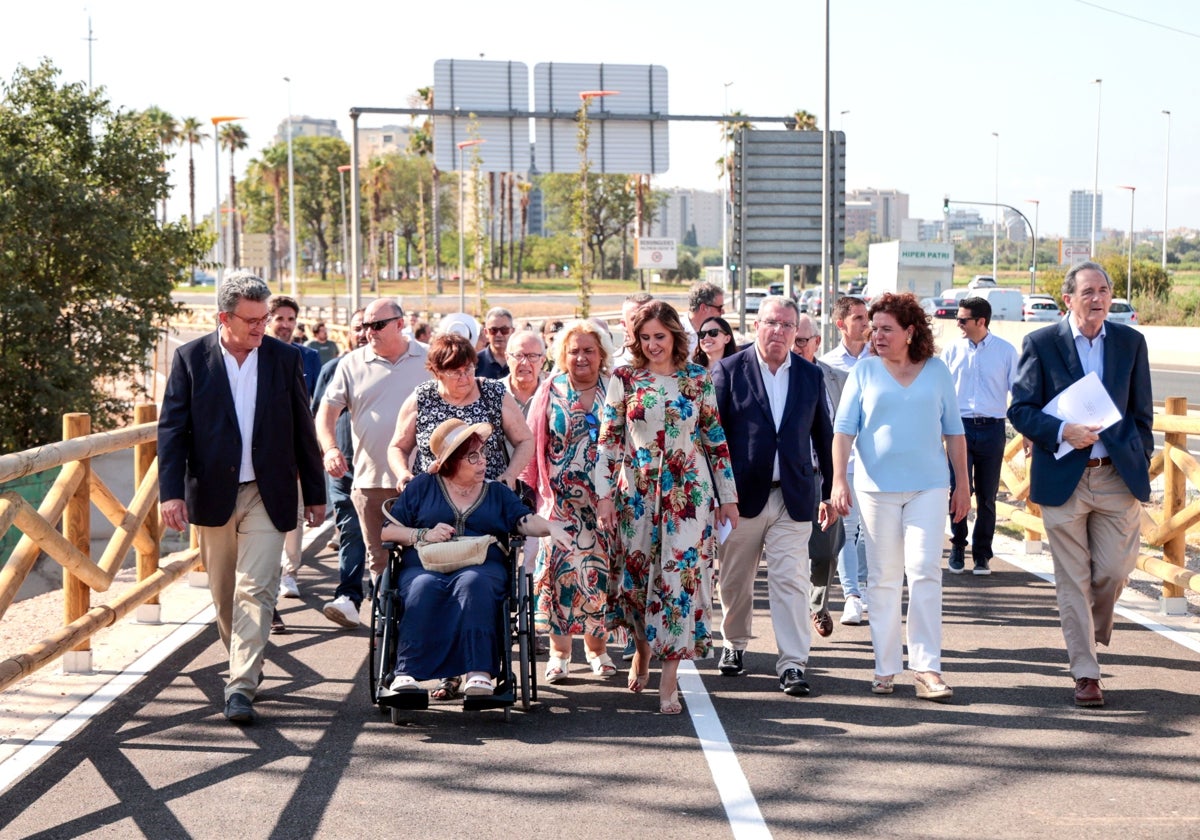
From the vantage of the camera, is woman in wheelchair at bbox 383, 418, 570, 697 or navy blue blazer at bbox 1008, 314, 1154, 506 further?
navy blue blazer at bbox 1008, 314, 1154, 506

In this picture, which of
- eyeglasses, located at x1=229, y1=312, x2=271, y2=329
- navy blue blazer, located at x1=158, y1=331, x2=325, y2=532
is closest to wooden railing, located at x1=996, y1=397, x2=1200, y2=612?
navy blue blazer, located at x1=158, y1=331, x2=325, y2=532

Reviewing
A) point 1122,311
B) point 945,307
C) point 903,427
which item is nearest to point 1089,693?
point 903,427

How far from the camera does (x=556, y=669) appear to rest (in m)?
7.82

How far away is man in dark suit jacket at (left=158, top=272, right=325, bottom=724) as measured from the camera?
720cm

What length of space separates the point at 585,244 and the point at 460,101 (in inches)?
408

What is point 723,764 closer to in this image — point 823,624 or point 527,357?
point 823,624

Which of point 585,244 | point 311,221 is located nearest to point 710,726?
point 585,244

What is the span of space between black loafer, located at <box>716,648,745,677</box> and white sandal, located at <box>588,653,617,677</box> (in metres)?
0.60

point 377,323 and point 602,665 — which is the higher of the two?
point 377,323

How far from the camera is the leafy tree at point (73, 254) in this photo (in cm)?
2542

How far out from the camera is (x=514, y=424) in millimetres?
7848

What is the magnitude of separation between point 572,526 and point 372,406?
2.07 meters

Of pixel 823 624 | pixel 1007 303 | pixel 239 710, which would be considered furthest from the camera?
pixel 1007 303

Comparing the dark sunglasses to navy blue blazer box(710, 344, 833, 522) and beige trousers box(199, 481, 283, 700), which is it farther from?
navy blue blazer box(710, 344, 833, 522)
